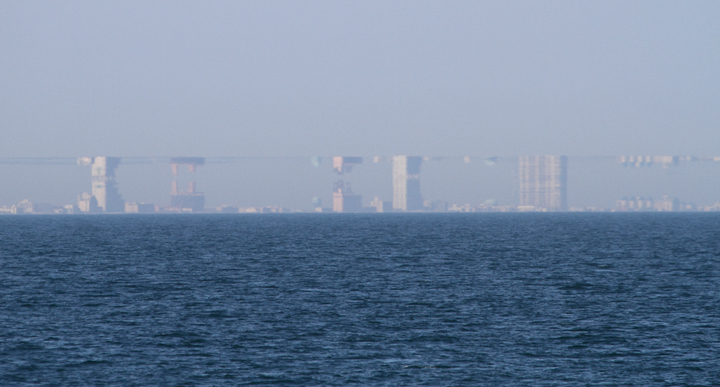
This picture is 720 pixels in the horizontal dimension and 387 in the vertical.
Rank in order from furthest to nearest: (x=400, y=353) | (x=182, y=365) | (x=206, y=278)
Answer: (x=206, y=278)
(x=400, y=353)
(x=182, y=365)

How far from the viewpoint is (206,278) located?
72.0 metres

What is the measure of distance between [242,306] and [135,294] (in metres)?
10.4

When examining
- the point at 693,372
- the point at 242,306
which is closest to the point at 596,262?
the point at 242,306

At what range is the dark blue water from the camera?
35.3 meters

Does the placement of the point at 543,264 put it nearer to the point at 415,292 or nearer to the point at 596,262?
the point at 596,262

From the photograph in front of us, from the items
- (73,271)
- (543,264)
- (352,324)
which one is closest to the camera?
(352,324)

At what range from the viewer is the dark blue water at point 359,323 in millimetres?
35312

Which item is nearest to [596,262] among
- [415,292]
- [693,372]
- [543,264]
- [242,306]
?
[543,264]

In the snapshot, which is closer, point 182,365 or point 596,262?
point 182,365

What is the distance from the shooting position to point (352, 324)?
46.7 metres

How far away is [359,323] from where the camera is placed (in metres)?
47.1

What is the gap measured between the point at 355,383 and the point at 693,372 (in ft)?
46.8

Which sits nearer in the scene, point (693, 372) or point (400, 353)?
point (693, 372)

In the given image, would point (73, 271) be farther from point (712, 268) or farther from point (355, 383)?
point (712, 268)
